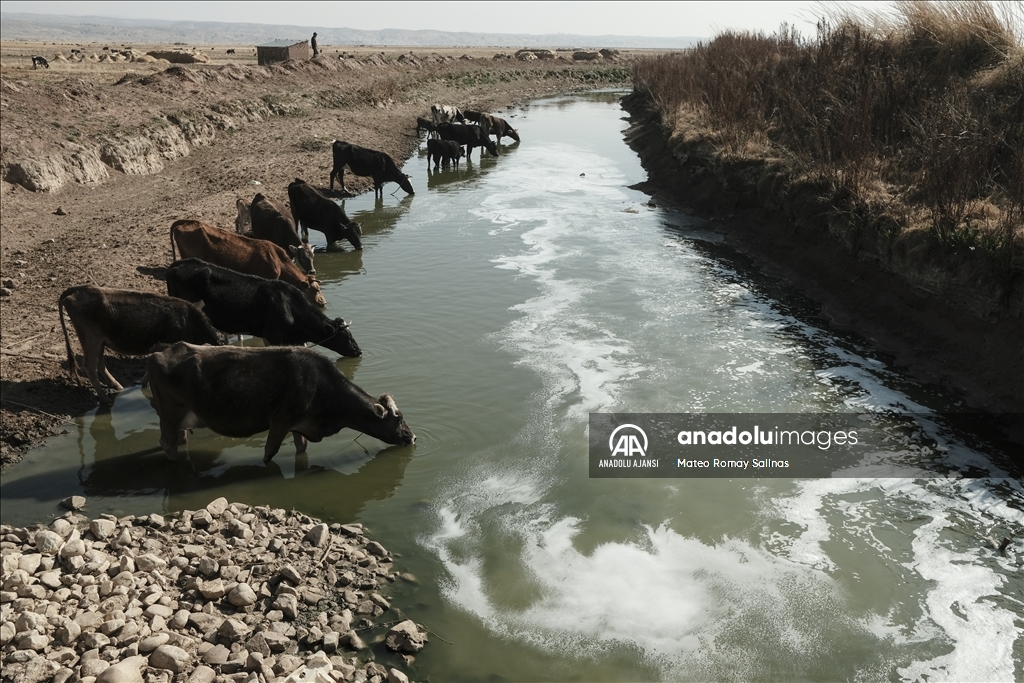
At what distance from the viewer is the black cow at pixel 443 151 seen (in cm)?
2736

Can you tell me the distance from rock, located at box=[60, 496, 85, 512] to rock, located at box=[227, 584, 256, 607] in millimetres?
2377

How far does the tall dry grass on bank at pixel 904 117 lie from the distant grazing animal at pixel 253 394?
9188mm

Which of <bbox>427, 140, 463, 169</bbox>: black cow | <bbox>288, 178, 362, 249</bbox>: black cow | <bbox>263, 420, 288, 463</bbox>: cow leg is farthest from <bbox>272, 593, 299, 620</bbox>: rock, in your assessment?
<bbox>427, 140, 463, 169</bbox>: black cow

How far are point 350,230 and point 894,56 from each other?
1439 cm

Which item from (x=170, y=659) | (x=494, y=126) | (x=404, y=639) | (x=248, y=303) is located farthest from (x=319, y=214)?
(x=494, y=126)

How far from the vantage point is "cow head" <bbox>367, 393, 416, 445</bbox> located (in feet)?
29.9

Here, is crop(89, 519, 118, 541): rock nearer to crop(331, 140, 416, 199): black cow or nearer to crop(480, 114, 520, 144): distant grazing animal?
crop(331, 140, 416, 199): black cow

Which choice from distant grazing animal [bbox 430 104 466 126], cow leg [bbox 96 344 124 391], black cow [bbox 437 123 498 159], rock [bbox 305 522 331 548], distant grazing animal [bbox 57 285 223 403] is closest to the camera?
rock [bbox 305 522 331 548]

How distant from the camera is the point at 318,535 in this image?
7465 mm

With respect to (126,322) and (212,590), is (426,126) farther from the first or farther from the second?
(212,590)

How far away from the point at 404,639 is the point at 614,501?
3075mm

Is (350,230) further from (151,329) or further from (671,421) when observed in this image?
(671,421)

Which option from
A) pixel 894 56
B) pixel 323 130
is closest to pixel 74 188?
pixel 323 130

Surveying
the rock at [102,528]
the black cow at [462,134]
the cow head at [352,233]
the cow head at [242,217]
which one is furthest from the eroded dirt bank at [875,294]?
the cow head at [242,217]
